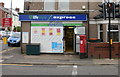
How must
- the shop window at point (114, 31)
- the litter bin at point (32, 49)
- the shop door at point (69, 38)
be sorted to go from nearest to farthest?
the litter bin at point (32, 49) < the shop window at point (114, 31) < the shop door at point (69, 38)

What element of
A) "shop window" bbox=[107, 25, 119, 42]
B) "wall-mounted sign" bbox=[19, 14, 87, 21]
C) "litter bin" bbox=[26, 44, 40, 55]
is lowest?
"litter bin" bbox=[26, 44, 40, 55]

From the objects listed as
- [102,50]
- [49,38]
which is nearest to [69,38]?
[49,38]

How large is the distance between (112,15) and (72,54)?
4.98 meters

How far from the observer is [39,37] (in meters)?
16.8

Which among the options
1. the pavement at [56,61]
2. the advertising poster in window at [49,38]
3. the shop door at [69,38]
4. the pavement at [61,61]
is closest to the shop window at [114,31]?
the shop door at [69,38]

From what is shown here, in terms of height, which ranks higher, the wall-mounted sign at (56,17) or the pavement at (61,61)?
the wall-mounted sign at (56,17)

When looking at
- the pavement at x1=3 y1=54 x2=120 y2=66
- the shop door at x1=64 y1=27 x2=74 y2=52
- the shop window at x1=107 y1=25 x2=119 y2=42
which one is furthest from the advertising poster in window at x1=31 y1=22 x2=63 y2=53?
the shop window at x1=107 y1=25 x2=119 y2=42

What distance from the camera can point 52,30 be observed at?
16.8 m

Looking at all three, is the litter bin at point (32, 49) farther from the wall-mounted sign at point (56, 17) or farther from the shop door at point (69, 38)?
the shop door at point (69, 38)

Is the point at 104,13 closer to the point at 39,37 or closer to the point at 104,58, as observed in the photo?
the point at 104,58

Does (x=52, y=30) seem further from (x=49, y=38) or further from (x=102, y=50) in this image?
(x=102, y=50)

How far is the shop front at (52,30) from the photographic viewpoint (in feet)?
54.5

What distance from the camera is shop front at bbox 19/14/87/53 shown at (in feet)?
54.5

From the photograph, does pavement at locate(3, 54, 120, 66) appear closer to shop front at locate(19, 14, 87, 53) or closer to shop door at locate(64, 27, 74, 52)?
shop front at locate(19, 14, 87, 53)
